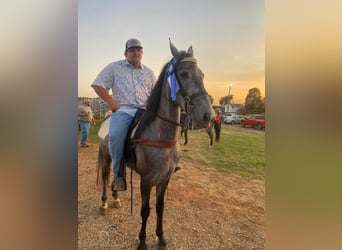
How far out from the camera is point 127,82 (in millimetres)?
1694

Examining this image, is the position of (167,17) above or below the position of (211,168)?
above

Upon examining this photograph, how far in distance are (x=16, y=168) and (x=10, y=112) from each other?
30cm

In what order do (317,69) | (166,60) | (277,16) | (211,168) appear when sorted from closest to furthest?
(317,69) → (277,16) → (166,60) → (211,168)

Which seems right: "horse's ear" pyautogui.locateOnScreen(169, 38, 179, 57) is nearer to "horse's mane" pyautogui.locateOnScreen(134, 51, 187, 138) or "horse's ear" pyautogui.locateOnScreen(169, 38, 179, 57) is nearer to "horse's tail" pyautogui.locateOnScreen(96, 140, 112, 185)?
"horse's mane" pyautogui.locateOnScreen(134, 51, 187, 138)

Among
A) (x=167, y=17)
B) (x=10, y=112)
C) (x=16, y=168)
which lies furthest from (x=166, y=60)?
(x=16, y=168)

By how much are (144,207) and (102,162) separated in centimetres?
42

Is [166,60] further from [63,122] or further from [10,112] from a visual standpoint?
[10,112]

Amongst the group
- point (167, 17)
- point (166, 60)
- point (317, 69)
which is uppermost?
point (167, 17)

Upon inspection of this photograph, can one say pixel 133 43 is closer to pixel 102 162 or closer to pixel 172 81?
pixel 172 81

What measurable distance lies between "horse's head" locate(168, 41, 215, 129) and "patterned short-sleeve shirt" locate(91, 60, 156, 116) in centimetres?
22

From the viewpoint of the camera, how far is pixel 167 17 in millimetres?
1620

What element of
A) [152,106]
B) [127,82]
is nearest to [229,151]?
[152,106]

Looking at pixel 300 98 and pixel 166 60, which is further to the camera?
pixel 166 60

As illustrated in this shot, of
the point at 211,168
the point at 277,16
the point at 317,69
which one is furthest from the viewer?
the point at 211,168
